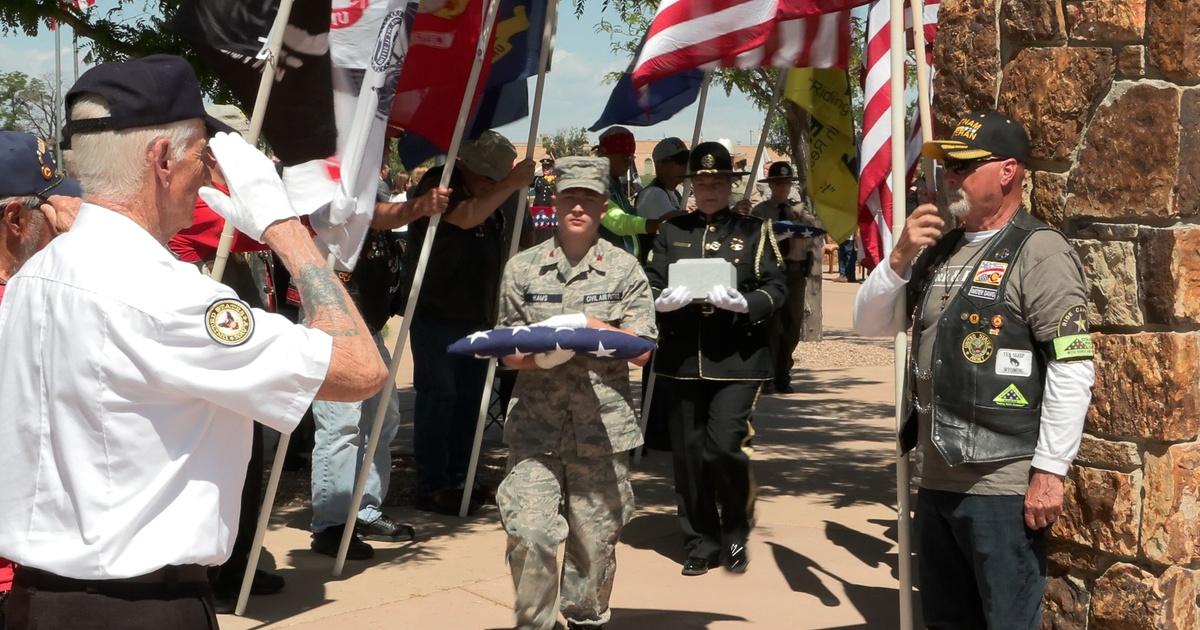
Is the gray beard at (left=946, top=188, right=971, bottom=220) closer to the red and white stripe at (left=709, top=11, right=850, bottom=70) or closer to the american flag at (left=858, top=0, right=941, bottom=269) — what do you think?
the american flag at (left=858, top=0, right=941, bottom=269)

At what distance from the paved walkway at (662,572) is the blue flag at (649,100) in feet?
7.89

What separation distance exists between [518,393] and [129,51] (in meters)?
4.04

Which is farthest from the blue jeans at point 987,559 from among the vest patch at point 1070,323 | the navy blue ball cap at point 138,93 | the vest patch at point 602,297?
the navy blue ball cap at point 138,93

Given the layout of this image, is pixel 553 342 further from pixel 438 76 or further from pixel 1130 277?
pixel 438 76

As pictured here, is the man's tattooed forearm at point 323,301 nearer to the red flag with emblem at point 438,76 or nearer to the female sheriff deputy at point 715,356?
the female sheriff deputy at point 715,356

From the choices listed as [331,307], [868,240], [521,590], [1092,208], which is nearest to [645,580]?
[521,590]

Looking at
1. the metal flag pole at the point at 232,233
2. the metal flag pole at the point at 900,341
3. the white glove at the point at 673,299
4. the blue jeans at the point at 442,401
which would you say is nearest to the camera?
the metal flag pole at the point at 900,341

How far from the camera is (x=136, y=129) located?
2.56 m

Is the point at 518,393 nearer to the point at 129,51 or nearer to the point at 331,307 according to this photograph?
the point at 331,307

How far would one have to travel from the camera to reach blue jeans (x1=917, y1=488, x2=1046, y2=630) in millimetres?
4180

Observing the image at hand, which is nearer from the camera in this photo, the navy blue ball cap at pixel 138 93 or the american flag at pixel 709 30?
the navy blue ball cap at pixel 138 93

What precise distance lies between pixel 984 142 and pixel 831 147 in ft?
15.1

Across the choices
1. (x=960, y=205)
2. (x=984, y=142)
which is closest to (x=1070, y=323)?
(x=960, y=205)

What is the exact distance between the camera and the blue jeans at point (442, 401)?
7.89 meters
